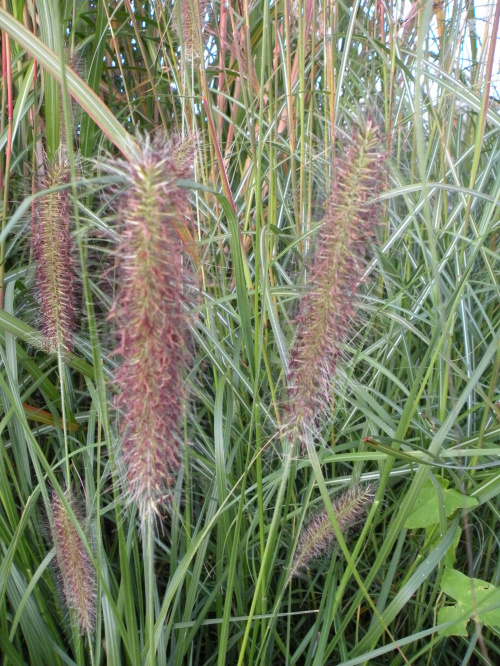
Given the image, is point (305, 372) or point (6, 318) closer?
point (305, 372)

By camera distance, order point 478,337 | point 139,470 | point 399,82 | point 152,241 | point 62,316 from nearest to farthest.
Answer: point 152,241 → point 139,470 → point 62,316 → point 478,337 → point 399,82

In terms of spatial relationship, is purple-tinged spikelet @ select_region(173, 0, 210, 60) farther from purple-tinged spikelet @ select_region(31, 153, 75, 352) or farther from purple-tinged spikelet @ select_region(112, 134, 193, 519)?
purple-tinged spikelet @ select_region(112, 134, 193, 519)

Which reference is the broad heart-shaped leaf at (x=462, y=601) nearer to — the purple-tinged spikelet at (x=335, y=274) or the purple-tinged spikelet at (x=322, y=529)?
the purple-tinged spikelet at (x=322, y=529)

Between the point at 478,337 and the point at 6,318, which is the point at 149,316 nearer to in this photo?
the point at 6,318

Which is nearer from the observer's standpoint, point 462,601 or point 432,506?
point 462,601

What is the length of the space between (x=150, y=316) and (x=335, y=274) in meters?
0.23

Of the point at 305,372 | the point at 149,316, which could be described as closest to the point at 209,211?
the point at 305,372

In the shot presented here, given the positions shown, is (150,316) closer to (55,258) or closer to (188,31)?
(55,258)

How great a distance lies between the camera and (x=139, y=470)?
0.72m

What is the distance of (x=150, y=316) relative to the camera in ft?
1.94

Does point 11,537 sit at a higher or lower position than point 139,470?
lower

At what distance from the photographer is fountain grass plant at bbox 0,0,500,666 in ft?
2.30

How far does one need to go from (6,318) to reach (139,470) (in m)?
0.52

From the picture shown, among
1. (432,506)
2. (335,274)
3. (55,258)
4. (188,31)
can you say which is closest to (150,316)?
(335,274)
